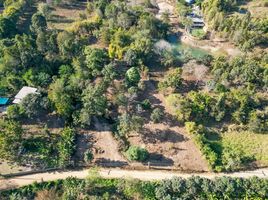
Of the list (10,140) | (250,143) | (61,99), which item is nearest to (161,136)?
(250,143)

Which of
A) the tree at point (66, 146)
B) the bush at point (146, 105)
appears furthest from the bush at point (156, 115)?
the tree at point (66, 146)

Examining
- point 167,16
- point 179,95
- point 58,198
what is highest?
point 167,16

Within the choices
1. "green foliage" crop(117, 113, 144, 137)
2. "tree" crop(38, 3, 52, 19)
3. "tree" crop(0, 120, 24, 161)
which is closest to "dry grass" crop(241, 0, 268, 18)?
"green foliage" crop(117, 113, 144, 137)

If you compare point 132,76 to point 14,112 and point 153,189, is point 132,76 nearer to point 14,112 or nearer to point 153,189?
point 14,112

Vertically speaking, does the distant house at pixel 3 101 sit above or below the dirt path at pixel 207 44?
below

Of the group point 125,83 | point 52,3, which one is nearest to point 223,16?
point 125,83

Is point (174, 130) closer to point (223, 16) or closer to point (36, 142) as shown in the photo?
point (36, 142)

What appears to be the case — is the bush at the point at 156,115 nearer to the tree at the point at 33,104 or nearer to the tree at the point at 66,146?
the tree at the point at 66,146
